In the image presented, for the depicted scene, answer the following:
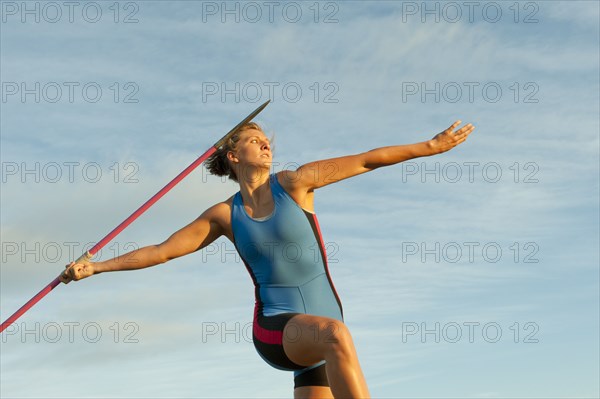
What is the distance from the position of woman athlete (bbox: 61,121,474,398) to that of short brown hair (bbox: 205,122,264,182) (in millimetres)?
73

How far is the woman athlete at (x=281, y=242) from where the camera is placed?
293 inches

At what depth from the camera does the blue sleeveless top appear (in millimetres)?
7625

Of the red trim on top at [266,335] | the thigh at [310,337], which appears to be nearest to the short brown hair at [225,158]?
the red trim on top at [266,335]

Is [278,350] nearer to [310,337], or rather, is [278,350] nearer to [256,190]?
[310,337]

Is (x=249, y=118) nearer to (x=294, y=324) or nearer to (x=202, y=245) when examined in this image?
(x=202, y=245)

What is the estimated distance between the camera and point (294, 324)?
7141 millimetres

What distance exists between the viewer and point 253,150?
8.09 metres

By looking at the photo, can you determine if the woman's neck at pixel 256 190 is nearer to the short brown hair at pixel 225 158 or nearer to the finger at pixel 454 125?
the short brown hair at pixel 225 158

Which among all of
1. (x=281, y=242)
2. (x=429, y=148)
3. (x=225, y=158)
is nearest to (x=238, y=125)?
(x=225, y=158)

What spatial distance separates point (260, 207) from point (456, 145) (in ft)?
5.95

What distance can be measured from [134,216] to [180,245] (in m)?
1.04

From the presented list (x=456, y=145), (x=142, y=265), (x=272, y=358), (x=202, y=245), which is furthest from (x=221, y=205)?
(x=456, y=145)

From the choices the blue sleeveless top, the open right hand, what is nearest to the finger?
the blue sleeveless top

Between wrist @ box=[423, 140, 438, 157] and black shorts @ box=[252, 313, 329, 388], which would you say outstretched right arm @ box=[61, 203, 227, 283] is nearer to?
black shorts @ box=[252, 313, 329, 388]
